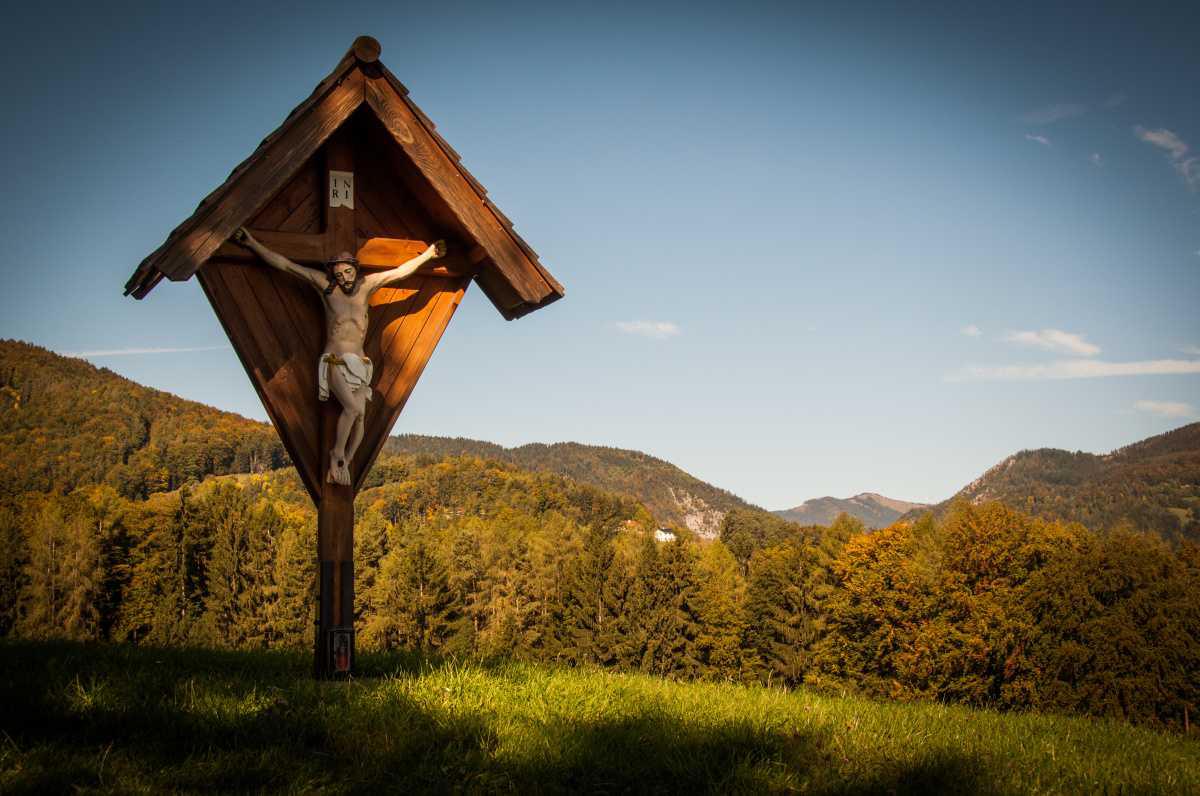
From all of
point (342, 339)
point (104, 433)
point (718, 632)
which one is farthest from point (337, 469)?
point (104, 433)

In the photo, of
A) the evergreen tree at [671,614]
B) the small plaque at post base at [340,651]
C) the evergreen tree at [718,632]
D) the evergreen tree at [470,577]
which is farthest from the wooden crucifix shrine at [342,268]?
the evergreen tree at [470,577]

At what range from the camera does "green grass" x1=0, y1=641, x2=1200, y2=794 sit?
12.6 feet

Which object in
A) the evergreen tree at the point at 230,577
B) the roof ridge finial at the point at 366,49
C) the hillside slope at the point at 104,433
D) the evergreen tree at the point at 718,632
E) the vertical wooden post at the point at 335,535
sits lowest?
the evergreen tree at the point at 718,632

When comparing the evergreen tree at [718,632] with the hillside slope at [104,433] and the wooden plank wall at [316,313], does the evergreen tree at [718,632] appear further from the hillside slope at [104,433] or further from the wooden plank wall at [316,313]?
the hillside slope at [104,433]

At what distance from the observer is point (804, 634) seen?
50688 millimetres

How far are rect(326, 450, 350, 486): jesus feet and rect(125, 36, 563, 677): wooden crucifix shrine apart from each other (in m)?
0.01

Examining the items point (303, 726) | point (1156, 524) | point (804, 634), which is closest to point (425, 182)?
point (303, 726)

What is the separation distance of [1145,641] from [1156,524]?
17050cm

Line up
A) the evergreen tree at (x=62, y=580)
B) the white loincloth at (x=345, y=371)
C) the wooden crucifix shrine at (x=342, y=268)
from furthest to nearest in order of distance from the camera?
the evergreen tree at (x=62, y=580), the white loincloth at (x=345, y=371), the wooden crucifix shrine at (x=342, y=268)

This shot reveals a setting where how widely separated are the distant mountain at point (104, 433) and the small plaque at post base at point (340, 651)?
12692 cm

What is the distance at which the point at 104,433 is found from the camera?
451 ft

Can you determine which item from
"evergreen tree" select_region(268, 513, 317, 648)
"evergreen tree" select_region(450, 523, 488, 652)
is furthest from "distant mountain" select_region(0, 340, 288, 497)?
"evergreen tree" select_region(450, 523, 488, 652)

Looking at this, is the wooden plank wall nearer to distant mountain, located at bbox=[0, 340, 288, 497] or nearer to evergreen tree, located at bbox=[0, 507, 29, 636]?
evergreen tree, located at bbox=[0, 507, 29, 636]

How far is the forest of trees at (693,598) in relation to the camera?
3372 centimetres
